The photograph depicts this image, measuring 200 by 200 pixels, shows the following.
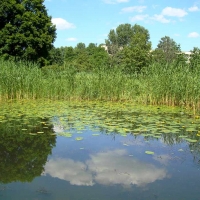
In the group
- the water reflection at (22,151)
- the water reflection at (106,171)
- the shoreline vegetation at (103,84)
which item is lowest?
the water reflection at (106,171)

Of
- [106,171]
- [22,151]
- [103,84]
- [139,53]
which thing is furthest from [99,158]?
[139,53]

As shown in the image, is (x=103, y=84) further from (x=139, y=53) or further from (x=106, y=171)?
(x=139, y=53)

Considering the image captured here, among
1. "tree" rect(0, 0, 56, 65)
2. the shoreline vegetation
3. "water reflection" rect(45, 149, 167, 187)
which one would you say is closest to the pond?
"water reflection" rect(45, 149, 167, 187)

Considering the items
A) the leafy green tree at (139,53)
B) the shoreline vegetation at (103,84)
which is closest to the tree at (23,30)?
the shoreline vegetation at (103,84)

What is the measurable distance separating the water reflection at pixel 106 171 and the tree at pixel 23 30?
1740cm

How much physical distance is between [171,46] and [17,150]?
49.8 m

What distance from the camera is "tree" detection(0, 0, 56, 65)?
1975 centimetres

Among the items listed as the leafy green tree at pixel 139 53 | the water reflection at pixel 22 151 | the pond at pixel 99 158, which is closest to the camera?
the pond at pixel 99 158

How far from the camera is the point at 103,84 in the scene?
10.1m

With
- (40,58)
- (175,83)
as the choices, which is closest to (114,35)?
(40,58)

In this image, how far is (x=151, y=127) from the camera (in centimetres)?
530

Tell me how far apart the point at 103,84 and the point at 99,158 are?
21.8 feet

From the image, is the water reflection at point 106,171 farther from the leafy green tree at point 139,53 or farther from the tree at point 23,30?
A: the leafy green tree at point 139,53

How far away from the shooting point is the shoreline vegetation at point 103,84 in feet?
28.5
